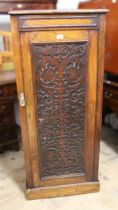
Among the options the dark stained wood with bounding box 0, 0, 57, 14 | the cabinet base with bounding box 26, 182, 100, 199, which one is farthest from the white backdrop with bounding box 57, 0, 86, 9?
the cabinet base with bounding box 26, 182, 100, 199

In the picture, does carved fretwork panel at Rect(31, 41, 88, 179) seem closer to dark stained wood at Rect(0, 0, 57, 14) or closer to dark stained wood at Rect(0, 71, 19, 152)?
dark stained wood at Rect(0, 71, 19, 152)

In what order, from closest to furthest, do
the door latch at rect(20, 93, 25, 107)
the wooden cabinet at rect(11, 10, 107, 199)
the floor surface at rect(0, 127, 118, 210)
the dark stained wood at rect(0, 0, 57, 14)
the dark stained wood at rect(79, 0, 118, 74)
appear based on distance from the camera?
1. the wooden cabinet at rect(11, 10, 107, 199)
2. the door latch at rect(20, 93, 25, 107)
3. the floor surface at rect(0, 127, 118, 210)
4. the dark stained wood at rect(79, 0, 118, 74)
5. the dark stained wood at rect(0, 0, 57, 14)

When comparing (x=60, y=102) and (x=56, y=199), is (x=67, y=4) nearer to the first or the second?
(x=60, y=102)

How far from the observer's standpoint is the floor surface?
156 centimetres

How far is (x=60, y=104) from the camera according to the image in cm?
141

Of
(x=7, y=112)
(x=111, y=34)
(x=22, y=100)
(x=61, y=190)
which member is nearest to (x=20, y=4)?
(x=111, y=34)

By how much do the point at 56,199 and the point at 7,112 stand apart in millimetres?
955

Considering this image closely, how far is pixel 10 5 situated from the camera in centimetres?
206

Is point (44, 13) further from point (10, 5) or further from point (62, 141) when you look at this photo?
point (10, 5)

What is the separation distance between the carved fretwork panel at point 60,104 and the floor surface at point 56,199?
0.21 m

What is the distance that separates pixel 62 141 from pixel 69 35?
72cm

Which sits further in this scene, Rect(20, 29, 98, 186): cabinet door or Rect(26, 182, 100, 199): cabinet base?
Rect(26, 182, 100, 199): cabinet base

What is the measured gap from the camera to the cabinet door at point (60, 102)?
127 centimetres

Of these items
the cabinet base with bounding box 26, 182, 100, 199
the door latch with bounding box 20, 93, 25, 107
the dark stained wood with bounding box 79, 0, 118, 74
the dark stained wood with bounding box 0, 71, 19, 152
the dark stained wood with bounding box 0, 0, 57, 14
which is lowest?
the cabinet base with bounding box 26, 182, 100, 199
